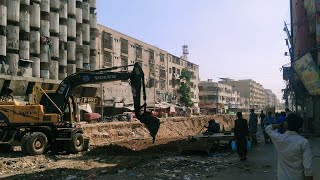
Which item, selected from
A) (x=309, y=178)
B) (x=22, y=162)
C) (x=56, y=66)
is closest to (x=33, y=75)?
(x=56, y=66)

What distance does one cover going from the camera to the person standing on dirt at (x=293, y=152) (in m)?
4.98

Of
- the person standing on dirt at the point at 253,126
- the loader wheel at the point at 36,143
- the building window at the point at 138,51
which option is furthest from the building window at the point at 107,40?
the loader wheel at the point at 36,143

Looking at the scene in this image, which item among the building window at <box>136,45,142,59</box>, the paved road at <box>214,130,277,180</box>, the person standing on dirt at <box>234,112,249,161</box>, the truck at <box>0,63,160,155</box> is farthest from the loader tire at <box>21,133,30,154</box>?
the building window at <box>136,45,142,59</box>

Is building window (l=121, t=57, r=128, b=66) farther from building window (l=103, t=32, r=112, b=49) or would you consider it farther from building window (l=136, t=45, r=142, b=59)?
building window (l=103, t=32, r=112, b=49)

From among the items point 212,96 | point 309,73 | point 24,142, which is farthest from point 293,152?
point 212,96

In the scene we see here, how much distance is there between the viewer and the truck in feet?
61.2

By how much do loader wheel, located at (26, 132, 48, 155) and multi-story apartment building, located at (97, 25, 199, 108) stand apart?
127ft

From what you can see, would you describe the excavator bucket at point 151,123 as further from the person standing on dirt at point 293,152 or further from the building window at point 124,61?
the building window at point 124,61

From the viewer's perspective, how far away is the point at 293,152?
16.7 feet

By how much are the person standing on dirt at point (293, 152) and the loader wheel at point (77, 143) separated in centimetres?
1546

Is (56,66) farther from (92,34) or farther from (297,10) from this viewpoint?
(297,10)

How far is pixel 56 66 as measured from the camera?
4716cm

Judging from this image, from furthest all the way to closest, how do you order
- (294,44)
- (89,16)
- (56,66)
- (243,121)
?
(89,16)
(56,66)
(294,44)
(243,121)

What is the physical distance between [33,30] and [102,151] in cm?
2750
